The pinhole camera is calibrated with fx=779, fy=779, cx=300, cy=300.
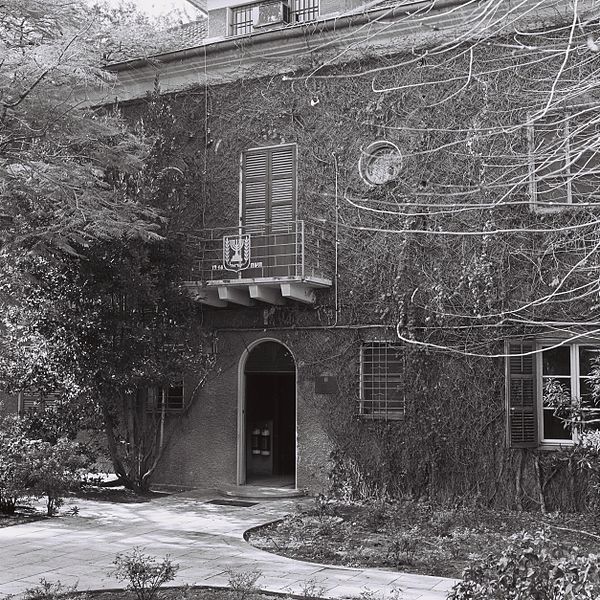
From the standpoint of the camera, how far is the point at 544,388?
11898 millimetres

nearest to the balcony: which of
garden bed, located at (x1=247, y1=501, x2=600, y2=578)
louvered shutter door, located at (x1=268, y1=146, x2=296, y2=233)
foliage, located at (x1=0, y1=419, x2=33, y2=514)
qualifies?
louvered shutter door, located at (x1=268, y1=146, x2=296, y2=233)

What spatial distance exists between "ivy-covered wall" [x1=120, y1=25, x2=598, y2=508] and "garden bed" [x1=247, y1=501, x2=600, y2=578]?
92 cm

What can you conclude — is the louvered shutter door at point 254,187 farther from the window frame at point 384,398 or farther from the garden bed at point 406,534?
the garden bed at point 406,534

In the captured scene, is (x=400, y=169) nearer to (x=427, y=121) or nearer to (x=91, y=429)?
(x=427, y=121)

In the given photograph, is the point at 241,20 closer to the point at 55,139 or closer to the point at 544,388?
the point at 55,139

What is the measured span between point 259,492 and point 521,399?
15.9 feet

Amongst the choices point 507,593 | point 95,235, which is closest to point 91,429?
point 95,235

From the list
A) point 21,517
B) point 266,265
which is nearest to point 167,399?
point 266,265

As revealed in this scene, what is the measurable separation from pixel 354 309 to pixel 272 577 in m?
6.40

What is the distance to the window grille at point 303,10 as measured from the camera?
15.1 meters

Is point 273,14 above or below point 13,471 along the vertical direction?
above

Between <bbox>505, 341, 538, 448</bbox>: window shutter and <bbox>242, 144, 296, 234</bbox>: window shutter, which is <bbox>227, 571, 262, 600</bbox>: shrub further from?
<bbox>242, 144, 296, 234</bbox>: window shutter

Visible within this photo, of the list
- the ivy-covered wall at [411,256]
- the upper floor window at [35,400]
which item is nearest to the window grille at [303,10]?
the ivy-covered wall at [411,256]

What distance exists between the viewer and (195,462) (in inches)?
579
